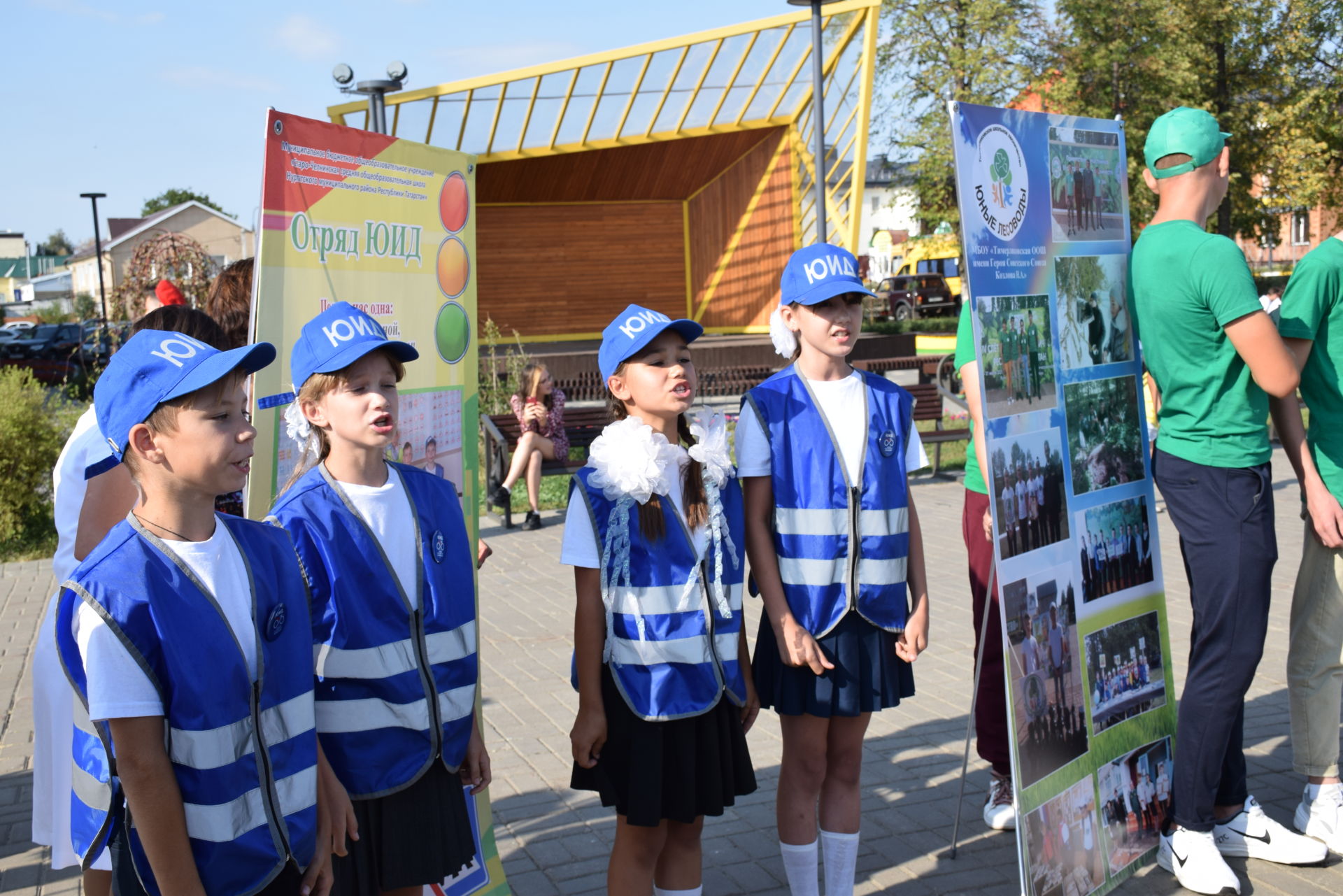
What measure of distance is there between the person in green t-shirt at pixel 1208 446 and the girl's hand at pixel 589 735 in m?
1.82

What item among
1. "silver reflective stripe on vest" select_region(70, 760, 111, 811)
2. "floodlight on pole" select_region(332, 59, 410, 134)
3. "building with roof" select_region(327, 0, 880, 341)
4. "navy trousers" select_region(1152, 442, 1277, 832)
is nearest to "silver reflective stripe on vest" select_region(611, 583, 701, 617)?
"silver reflective stripe on vest" select_region(70, 760, 111, 811)

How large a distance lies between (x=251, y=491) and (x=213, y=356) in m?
0.82

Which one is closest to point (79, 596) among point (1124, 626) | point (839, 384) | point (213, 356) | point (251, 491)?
point (213, 356)

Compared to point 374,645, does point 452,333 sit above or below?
above

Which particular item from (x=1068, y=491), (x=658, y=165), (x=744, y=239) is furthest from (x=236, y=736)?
(x=744, y=239)

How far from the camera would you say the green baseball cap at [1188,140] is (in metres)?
3.46

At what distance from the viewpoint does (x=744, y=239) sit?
90.5 feet

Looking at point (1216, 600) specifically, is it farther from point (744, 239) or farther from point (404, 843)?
point (744, 239)

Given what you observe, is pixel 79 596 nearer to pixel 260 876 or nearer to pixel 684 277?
pixel 260 876

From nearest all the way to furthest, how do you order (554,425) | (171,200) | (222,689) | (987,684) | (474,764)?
(222,689)
(474,764)
(987,684)
(554,425)
(171,200)

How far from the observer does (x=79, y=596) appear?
6.25 ft

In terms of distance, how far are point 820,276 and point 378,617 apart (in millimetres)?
1503

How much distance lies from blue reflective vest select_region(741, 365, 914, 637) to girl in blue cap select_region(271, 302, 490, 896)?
3.06ft

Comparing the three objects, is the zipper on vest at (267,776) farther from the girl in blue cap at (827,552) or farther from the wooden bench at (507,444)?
the wooden bench at (507,444)
